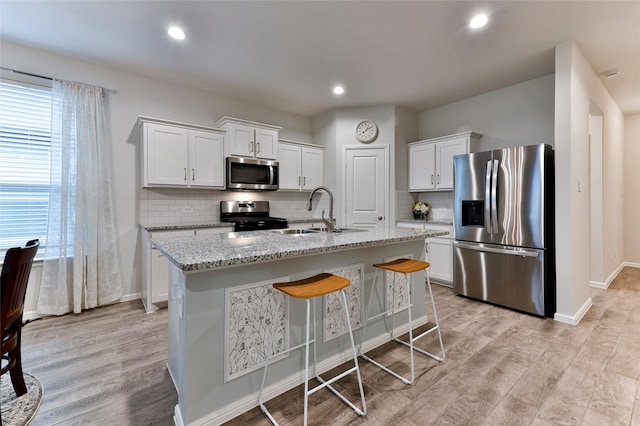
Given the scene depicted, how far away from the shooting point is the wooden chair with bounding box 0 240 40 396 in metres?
1.45

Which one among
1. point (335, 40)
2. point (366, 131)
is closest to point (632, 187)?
point (366, 131)

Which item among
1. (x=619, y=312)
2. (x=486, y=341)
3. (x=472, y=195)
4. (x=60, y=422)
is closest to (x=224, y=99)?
(x=472, y=195)

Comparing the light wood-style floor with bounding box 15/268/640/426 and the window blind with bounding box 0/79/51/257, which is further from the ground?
the window blind with bounding box 0/79/51/257

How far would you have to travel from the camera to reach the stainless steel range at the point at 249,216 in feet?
12.9

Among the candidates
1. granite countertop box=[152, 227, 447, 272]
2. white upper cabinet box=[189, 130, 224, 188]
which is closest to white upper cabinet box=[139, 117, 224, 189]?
white upper cabinet box=[189, 130, 224, 188]

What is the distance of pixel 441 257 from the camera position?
4.13m

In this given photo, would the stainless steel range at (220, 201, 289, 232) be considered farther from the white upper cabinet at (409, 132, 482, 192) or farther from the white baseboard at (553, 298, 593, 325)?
the white baseboard at (553, 298, 593, 325)

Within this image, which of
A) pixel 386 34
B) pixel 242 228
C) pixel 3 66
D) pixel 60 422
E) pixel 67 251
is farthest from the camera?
pixel 242 228

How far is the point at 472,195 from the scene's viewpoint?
3514mm

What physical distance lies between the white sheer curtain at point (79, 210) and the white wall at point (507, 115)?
15.8ft

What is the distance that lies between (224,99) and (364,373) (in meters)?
4.01

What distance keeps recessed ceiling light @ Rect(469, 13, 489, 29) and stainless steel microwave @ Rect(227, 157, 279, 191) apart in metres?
2.84

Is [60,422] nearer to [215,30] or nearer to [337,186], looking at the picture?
[215,30]

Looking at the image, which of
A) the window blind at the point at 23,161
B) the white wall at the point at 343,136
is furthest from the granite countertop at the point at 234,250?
the white wall at the point at 343,136
